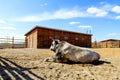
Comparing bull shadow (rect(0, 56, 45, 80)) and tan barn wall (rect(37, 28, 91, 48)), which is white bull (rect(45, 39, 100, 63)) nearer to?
bull shadow (rect(0, 56, 45, 80))

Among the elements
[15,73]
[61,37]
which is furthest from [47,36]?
[15,73]

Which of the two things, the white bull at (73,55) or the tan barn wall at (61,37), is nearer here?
the white bull at (73,55)

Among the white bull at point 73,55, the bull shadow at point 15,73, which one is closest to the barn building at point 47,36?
the white bull at point 73,55

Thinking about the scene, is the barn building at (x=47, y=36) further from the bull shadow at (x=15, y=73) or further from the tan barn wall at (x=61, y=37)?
the bull shadow at (x=15, y=73)

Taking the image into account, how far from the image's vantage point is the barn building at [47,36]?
23797mm

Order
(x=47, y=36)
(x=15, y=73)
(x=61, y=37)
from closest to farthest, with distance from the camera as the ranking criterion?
(x=15, y=73)
(x=47, y=36)
(x=61, y=37)

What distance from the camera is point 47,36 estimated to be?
80.4 ft

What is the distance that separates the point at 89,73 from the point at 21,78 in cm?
246

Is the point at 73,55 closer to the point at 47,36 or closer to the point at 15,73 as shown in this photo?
the point at 15,73

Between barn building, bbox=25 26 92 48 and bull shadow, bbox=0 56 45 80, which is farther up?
barn building, bbox=25 26 92 48

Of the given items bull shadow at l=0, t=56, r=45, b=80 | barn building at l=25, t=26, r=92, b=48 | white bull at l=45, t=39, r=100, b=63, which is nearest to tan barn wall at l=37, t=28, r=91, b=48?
barn building at l=25, t=26, r=92, b=48

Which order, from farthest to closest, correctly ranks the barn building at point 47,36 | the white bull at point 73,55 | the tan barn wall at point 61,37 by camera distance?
the tan barn wall at point 61,37, the barn building at point 47,36, the white bull at point 73,55

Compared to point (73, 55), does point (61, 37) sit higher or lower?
higher

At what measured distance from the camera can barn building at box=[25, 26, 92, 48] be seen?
2380 centimetres
